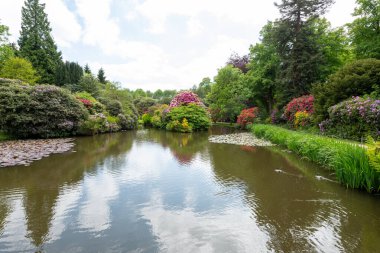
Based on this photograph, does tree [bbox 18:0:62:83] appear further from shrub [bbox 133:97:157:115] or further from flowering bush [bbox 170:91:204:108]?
flowering bush [bbox 170:91:204:108]

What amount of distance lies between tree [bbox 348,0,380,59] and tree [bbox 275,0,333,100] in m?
2.49

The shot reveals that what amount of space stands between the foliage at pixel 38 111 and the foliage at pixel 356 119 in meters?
14.8

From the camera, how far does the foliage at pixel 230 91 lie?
23234 millimetres

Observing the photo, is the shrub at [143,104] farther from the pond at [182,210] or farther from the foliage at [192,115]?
the pond at [182,210]

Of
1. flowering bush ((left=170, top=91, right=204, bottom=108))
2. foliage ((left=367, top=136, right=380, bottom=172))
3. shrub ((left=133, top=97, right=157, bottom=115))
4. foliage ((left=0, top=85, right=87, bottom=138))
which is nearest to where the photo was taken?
foliage ((left=367, top=136, right=380, bottom=172))

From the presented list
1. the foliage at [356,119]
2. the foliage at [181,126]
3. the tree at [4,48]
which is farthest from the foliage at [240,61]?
the tree at [4,48]

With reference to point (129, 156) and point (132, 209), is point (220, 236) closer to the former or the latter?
point (132, 209)

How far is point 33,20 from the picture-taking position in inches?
1273

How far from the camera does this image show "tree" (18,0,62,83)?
31.0 m

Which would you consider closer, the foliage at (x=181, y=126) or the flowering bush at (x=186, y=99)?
the foliage at (x=181, y=126)

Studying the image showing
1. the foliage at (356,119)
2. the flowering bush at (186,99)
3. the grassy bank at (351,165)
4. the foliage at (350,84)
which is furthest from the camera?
the flowering bush at (186,99)

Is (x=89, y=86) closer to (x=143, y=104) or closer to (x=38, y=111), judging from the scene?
(x=143, y=104)

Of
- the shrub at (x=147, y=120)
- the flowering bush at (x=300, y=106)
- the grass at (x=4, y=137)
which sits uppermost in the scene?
the flowering bush at (x=300, y=106)

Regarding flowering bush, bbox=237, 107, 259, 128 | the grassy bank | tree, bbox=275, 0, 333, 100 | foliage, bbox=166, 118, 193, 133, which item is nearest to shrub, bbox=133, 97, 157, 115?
foliage, bbox=166, 118, 193, 133
